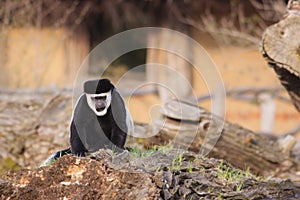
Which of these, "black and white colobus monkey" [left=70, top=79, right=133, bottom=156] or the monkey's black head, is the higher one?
the monkey's black head

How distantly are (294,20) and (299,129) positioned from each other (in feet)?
17.4

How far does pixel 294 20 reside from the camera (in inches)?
169

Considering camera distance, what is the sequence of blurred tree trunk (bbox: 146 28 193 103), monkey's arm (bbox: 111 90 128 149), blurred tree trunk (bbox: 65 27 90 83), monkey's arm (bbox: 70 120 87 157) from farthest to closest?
blurred tree trunk (bbox: 65 27 90 83), blurred tree trunk (bbox: 146 28 193 103), monkey's arm (bbox: 111 90 128 149), monkey's arm (bbox: 70 120 87 157)

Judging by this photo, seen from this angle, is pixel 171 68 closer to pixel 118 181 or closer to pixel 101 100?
pixel 101 100

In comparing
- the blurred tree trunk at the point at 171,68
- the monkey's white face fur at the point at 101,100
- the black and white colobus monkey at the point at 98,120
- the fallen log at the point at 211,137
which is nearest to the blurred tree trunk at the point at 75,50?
the blurred tree trunk at the point at 171,68

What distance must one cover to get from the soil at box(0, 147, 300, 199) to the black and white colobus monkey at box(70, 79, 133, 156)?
0.77 m

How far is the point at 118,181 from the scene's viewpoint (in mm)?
2922

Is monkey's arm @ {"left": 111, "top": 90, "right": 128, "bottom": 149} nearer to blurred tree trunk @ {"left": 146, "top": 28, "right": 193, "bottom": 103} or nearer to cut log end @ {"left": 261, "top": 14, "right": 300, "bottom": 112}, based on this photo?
cut log end @ {"left": 261, "top": 14, "right": 300, "bottom": 112}

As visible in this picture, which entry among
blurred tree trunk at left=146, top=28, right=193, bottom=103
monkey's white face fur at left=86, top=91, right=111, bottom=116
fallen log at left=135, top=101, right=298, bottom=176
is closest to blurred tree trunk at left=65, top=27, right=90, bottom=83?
blurred tree trunk at left=146, top=28, right=193, bottom=103

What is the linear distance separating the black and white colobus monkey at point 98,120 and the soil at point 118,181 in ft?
2.52

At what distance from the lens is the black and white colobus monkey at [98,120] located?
3.92 meters

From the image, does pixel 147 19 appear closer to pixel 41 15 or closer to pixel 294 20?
pixel 41 15

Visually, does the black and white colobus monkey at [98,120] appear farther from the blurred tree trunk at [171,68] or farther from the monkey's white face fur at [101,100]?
the blurred tree trunk at [171,68]

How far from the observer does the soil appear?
9.49 ft
